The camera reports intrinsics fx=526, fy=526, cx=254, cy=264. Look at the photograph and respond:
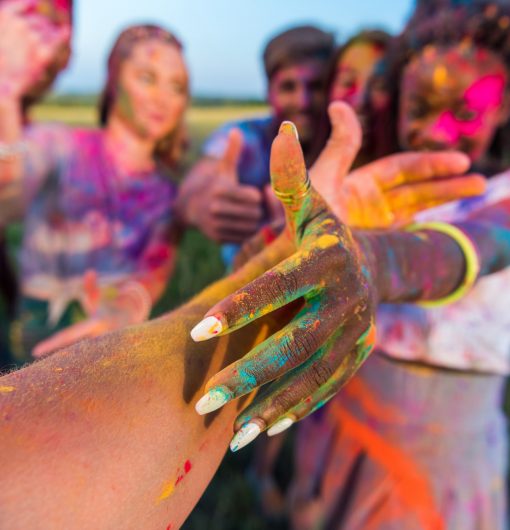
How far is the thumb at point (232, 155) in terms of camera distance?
4.16ft

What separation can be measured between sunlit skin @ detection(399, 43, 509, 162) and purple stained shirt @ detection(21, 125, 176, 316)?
0.91 m

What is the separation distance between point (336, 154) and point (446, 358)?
1.55 feet

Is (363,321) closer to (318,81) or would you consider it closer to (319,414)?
(319,414)

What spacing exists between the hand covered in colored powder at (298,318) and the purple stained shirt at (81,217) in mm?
1160

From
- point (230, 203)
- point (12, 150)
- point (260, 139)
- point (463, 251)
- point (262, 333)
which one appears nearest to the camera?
point (262, 333)

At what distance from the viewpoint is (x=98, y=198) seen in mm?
1680

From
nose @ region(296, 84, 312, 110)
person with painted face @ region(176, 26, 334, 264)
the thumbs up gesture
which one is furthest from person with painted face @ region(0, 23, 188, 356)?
nose @ region(296, 84, 312, 110)

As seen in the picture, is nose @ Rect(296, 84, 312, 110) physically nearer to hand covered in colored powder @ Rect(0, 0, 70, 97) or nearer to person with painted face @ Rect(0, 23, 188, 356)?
person with painted face @ Rect(0, 23, 188, 356)

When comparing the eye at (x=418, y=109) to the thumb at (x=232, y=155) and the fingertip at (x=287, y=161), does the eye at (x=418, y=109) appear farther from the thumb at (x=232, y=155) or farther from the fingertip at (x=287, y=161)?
the fingertip at (x=287, y=161)

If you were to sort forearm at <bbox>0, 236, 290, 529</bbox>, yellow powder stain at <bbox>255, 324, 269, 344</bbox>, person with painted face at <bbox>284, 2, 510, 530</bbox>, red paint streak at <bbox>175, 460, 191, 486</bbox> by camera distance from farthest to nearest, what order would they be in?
person with painted face at <bbox>284, 2, 510, 530</bbox> → yellow powder stain at <bbox>255, 324, 269, 344</bbox> → red paint streak at <bbox>175, 460, 191, 486</bbox> → forearm at <bbox>0, 236, 290, 529</bbox>

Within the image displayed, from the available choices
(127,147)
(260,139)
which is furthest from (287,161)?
(127,147)

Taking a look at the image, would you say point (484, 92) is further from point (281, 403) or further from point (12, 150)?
point (12, 150)

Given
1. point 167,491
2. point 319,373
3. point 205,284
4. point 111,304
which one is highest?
point 319,373

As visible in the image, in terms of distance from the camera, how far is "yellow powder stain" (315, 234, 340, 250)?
562 mm
